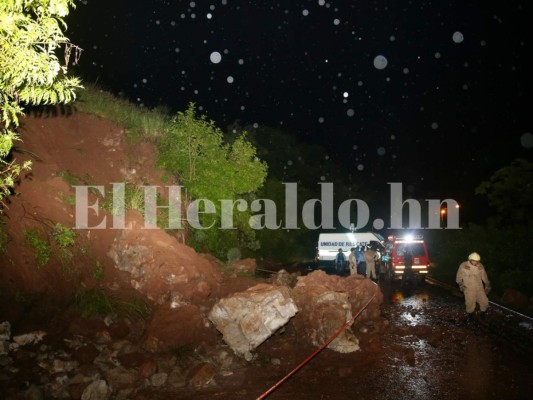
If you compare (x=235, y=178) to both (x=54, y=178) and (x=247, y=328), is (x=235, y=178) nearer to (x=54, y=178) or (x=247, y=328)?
(x=54, y=178)

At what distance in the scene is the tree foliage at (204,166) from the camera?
16.2 metres

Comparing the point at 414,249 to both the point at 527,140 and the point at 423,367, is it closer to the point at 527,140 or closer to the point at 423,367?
the point at 423,367

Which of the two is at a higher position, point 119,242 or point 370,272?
point 119,242

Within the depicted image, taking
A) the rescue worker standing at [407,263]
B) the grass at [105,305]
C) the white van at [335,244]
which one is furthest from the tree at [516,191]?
the grass at [105,305]

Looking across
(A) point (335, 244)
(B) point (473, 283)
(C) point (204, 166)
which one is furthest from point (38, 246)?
(A) point (335, 244)

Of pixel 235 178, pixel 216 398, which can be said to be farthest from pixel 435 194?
pixel 216 398

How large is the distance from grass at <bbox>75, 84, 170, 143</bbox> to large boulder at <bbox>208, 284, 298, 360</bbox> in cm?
959

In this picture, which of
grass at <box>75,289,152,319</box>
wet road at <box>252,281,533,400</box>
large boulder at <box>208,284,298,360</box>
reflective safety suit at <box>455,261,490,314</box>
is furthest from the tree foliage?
reflective safety suit at <box>455,261,490,314</box>

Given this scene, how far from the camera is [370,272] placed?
18.9 m

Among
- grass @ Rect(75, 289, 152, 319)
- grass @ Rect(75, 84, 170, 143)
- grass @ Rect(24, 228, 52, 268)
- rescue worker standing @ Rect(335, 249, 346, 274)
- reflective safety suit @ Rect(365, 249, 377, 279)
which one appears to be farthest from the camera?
rescue worker standing @ Rect(335, 249, 346, 274)

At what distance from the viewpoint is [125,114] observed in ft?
58.3

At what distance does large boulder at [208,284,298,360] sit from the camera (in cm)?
934

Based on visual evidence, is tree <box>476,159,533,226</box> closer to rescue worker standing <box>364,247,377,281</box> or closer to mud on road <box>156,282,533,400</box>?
rescue worker standing <box>364,247,377,281</box>

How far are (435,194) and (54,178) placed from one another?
37.8m
